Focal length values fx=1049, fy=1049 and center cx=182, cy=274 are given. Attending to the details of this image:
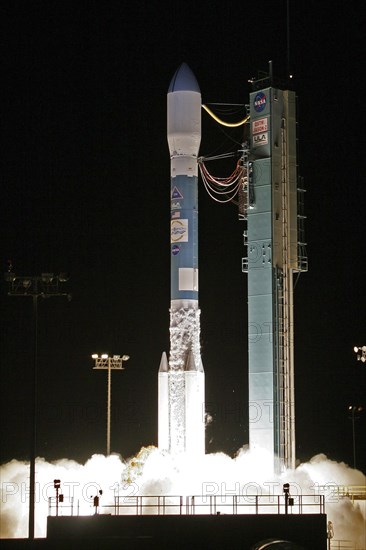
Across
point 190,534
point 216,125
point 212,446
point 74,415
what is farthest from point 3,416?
point 190,534

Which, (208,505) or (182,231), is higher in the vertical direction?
(182,231)

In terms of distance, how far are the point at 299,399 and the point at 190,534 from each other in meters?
34.0

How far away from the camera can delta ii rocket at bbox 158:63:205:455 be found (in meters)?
37.8

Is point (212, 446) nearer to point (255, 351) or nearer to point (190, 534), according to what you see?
point (255, 351)

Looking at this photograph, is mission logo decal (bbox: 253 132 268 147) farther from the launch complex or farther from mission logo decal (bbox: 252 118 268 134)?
mission logo decal (bbox: 252 118 268 134)

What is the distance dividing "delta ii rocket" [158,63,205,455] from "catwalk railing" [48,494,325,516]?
1930 mm

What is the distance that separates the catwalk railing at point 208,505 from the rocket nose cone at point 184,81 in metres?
14.9

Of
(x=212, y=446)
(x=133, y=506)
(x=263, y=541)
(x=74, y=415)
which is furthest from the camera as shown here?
(x=74, y=415)

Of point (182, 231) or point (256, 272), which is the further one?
point (256, 272)

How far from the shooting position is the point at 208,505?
1383 inches

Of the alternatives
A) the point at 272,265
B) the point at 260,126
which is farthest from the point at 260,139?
the point at 272,265

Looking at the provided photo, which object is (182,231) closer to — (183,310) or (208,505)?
(183,310)

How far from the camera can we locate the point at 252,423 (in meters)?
38.5

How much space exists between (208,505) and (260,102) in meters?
15.1
